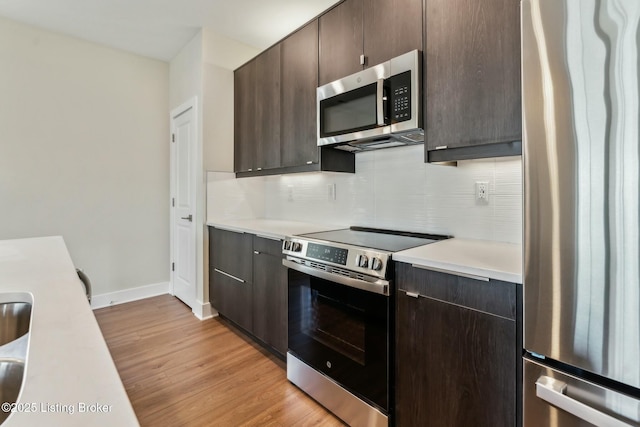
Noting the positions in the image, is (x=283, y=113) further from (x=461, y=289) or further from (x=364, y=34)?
(x=461, y=289)

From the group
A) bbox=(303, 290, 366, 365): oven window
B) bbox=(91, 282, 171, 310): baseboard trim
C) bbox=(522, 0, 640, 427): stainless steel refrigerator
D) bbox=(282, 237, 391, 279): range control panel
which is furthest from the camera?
bbox=(91, 282, 171, 310): baseboard trim

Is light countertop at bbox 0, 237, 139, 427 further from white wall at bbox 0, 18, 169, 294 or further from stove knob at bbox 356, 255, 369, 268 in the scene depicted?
white wall at bbox 0, 18, 169, 294

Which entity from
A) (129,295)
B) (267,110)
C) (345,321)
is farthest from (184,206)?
(345,321)

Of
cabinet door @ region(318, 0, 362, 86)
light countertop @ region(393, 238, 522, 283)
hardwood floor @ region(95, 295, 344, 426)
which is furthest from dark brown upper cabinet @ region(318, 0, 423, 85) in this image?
hardwood floor @ region(95, 295, 344, 426)

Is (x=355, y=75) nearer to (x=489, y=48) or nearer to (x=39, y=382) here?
(x=489, y=48)

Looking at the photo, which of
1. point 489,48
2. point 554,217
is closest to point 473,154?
point 489,48

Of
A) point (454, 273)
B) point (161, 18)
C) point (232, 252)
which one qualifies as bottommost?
point (232, 252)

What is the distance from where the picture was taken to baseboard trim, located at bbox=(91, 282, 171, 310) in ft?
10.8

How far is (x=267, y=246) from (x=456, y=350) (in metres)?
1.38

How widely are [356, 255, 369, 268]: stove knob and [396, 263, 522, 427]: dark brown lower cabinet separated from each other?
0.15 metres

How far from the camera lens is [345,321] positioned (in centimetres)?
163

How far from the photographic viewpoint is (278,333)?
2143mm

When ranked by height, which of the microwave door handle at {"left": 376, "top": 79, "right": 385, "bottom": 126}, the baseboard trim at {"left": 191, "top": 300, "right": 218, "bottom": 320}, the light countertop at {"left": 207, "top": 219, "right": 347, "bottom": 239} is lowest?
the baseboard trim at {"left": 191, "top": 300, "right": 218, "bottom": 320}

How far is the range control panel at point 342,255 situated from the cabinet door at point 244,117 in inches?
52.0
